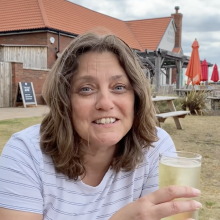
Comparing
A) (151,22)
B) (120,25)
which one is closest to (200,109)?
(120,25)

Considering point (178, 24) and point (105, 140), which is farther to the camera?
point (178, 24)

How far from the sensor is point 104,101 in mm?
1271

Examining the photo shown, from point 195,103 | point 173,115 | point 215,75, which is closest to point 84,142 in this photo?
point 173,115

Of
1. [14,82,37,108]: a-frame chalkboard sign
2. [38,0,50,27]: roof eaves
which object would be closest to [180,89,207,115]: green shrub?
[14,82,37,108]: a-frame chalkboard sign

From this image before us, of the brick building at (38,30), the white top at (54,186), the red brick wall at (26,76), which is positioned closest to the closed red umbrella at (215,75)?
the brick building at (38,30)

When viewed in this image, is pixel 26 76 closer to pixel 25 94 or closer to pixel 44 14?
pixel 25 94

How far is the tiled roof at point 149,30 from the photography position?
2702cm

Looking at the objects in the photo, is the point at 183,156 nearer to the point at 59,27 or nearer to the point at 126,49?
the point at 126,49

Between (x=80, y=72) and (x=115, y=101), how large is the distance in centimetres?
21

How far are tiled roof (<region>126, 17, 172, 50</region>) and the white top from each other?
25.8 m

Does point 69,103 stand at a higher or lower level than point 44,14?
lower

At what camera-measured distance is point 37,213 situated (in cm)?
128

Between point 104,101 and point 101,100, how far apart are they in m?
0.02

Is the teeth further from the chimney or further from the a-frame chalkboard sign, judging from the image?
the chimney
